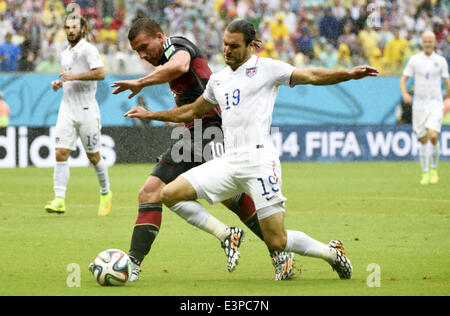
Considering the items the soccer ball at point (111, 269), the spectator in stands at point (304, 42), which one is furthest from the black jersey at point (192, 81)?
the spectator in stands at point (304, 42)

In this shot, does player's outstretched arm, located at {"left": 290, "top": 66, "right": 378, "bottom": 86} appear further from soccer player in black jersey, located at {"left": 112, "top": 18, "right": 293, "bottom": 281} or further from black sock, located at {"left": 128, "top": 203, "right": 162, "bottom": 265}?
black sock, located at {"left": 128, "top": 203, "right": 162, "bottom": 265}

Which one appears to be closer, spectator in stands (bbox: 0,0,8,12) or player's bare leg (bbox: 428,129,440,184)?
player's bare leg (bbox: 428,129,440,184)

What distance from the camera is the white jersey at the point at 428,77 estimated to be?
55.7ft

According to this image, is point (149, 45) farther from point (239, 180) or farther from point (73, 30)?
point (73, 30)

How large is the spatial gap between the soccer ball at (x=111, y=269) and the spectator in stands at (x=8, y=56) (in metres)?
17.2

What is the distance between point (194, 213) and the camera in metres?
7.09

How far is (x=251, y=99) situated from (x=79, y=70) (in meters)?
5.91

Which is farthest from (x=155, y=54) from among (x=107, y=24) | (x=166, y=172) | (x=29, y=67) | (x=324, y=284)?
(x=107, y=24)

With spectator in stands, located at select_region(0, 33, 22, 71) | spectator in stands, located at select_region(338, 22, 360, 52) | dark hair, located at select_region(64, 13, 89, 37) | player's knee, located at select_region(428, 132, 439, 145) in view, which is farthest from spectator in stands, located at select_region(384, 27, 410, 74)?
dark hair, located at select_region(64, 13, 89, 37)

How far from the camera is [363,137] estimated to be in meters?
24.1

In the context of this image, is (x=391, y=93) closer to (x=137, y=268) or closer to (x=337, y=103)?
(x=337, y=103)

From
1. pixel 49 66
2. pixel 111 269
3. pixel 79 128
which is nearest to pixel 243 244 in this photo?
pixel 111 269

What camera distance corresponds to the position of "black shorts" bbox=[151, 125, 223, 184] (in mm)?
7410

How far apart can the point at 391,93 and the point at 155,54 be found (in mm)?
18884
